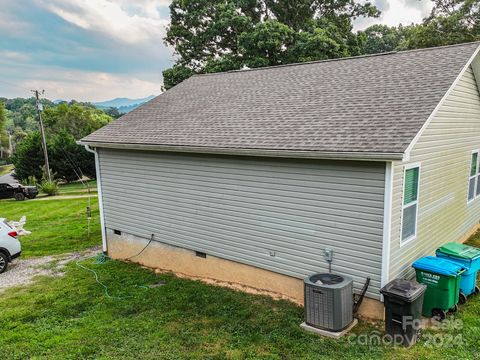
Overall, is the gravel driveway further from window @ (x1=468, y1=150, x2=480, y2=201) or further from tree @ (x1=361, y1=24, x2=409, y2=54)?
tree @ (x1=361, y1=24, x2=409, y2=54)

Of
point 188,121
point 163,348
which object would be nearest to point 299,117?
point 188,121

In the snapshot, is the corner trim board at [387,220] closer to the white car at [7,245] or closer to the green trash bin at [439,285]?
the green trash bin at [439,285]

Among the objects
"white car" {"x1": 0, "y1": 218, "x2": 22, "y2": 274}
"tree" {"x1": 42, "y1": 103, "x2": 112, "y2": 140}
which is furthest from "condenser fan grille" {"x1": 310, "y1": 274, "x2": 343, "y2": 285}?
"tree" {"x1": 42, "y1": 103, "x2": 112, "y2": 140}

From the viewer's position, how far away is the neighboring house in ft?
18.2

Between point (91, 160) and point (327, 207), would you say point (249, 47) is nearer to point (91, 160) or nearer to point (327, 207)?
point (327, 207)

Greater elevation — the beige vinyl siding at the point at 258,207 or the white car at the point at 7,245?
the beige vinyl siding at the point at 258,207

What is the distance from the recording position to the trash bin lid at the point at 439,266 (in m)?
5.64

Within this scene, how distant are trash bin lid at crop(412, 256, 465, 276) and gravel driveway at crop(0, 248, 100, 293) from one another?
8.13m

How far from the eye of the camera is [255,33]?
64.0 feet

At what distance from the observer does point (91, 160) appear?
33.8 meters

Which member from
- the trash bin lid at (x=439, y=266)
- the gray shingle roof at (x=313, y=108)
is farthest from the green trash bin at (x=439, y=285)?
the gray shingle roof at (x=313, y=108)

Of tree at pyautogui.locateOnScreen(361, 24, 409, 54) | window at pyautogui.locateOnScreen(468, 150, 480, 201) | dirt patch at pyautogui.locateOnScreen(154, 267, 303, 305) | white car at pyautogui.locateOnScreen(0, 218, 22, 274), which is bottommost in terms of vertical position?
dirt patch at pyautogui.locateOnScreen(154, 267, 303, 305)

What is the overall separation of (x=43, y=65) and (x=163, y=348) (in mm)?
24831

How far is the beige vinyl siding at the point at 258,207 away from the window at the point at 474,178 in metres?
5.56
